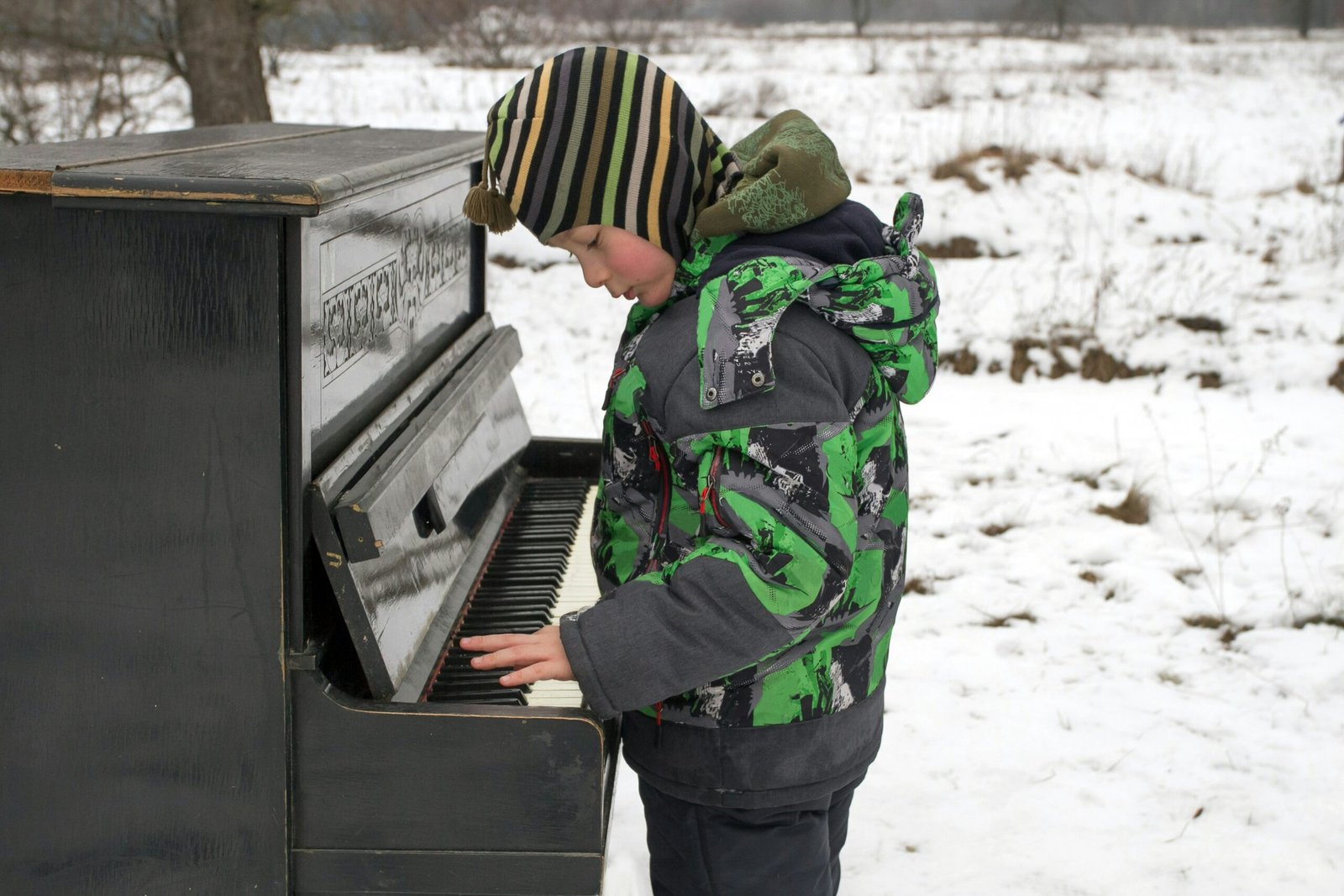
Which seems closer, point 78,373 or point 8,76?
point 78,373

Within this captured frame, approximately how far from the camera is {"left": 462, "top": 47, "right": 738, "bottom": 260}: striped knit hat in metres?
Result: 1.63

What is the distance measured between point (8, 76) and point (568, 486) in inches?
287

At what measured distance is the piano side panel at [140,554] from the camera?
1.49m

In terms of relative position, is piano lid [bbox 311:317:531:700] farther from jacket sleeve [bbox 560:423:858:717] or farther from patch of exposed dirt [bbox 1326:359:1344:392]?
patch of exposed dirt [bbox 1326:359:1344:392]

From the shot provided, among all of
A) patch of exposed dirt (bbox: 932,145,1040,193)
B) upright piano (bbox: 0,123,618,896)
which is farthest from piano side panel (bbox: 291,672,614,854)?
patch of exposed dirt (bbox: 932,145,1040,193)

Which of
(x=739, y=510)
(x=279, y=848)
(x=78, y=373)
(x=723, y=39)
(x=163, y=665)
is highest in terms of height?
(x=723, y=39)

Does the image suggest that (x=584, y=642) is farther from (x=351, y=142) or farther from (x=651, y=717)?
(x=351, y=142)

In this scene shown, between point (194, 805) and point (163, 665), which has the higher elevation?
point (163, 665)

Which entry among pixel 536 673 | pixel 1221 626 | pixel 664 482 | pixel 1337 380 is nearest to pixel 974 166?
pixel 1337 380

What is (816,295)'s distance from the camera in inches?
63.7

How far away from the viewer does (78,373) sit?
1520 millimetres

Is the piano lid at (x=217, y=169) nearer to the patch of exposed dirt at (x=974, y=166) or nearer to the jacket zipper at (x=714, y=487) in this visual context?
the jacket zipper at (x=714, y=487)

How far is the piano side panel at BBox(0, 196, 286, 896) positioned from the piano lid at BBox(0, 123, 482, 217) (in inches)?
2.2

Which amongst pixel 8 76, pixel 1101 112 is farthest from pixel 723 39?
pixel 8 76
